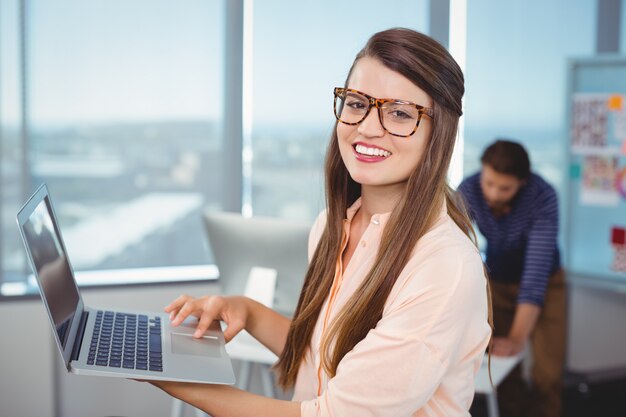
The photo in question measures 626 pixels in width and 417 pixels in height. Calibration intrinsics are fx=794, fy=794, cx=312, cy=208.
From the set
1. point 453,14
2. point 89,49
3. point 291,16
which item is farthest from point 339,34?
point 89,49

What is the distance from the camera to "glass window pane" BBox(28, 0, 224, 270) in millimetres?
3305

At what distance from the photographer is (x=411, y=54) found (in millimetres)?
1279

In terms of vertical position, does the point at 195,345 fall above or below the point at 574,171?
below

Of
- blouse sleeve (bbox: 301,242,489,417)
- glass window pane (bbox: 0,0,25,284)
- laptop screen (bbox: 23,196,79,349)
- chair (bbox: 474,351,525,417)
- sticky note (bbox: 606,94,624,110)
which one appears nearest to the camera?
blouse sleeve (bbox: 301,242,489,417)

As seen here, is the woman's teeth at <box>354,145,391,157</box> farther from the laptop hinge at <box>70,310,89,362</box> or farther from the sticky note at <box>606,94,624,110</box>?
the sticky note at <box>606,94,624,110</box>

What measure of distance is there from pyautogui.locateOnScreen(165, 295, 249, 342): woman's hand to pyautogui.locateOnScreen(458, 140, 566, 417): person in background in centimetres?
142

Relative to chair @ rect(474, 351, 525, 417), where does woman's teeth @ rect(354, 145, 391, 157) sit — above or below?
above

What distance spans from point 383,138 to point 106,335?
23.5 inches

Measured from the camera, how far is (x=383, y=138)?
52.3 inches

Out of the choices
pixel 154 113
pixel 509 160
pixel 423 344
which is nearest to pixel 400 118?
pixel 423 344

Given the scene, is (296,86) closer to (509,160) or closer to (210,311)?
(509,160)

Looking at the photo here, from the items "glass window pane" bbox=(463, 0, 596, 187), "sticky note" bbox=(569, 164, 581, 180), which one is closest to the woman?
"glass window pane" bbox=(463, 0, 596, 187)

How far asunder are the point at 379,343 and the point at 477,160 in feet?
10.2

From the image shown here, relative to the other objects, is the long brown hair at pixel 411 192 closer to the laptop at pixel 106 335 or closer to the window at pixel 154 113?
the laptop at pixel 106 335
